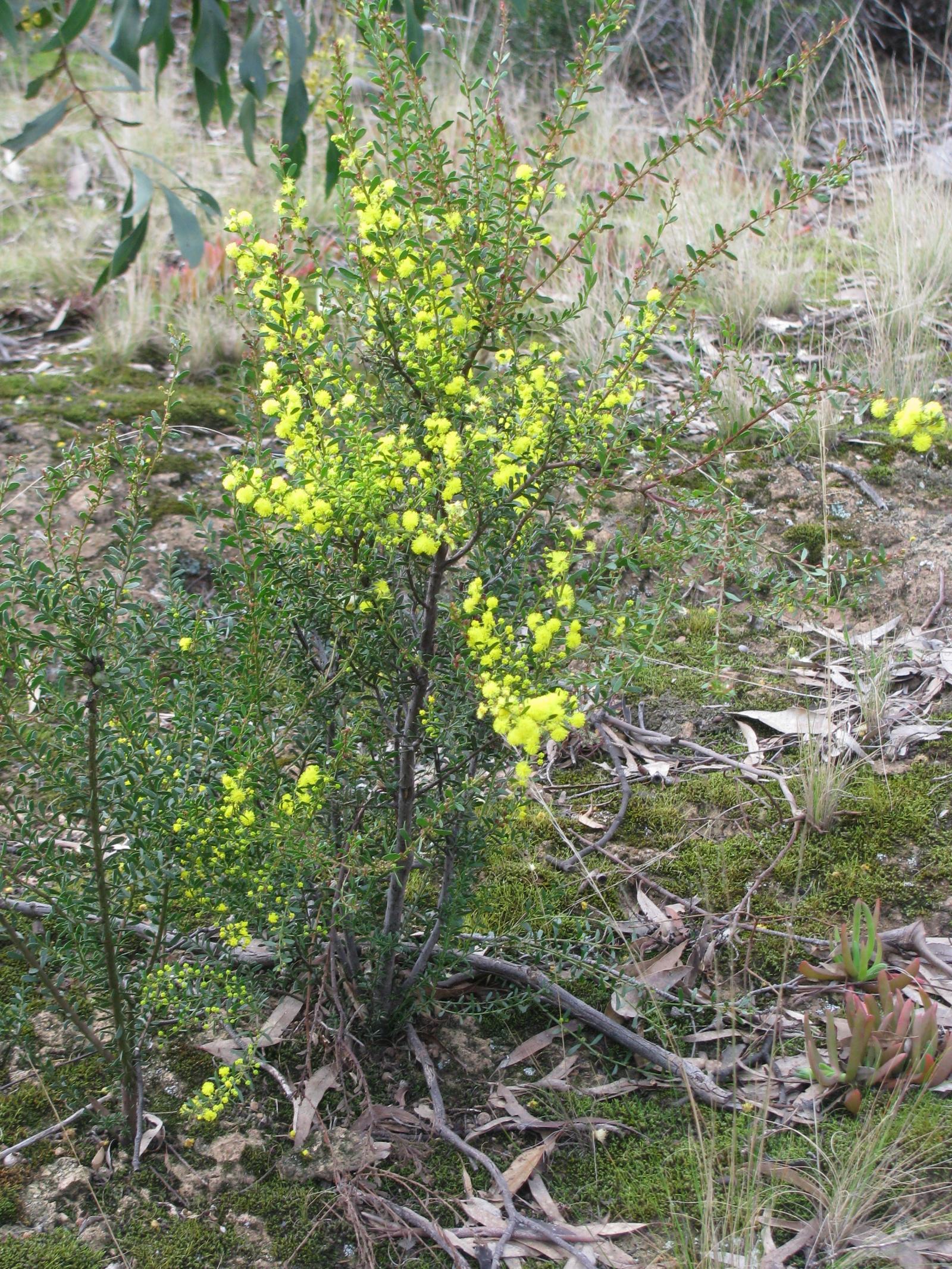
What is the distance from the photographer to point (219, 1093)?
1901 millimetres

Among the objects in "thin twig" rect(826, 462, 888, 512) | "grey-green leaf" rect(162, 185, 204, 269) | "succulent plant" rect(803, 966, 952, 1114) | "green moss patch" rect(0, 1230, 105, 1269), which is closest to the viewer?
"green moss patch" rect(0, 1230, 105, 1269)

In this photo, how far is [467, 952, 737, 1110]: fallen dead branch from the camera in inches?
76.2

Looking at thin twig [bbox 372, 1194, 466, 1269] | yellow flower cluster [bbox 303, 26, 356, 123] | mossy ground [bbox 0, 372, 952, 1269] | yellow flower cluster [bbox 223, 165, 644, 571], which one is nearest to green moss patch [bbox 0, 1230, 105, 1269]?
mossy ground [bbox 0, 372, 952, 1269]

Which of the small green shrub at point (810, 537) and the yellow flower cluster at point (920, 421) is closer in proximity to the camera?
the yellow flower cluster at point (920, 421)

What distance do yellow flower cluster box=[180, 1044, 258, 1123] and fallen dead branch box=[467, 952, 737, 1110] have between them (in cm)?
50

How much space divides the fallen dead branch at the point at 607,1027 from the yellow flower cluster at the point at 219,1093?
0.50 m

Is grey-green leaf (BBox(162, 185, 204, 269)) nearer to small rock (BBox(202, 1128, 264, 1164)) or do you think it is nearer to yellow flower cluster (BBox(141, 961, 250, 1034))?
yellow flower cluster (BBox(141, 961, 250, 1034))

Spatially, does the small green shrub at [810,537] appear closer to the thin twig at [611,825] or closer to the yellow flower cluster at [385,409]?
the thin twig at [611,825]

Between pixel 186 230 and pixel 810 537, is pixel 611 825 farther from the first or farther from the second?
pixel 186 230

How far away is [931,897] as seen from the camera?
234 cm

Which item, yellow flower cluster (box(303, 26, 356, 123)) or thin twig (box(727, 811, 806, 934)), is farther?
yellow flower cluster (box(303, 26, 356, 123))

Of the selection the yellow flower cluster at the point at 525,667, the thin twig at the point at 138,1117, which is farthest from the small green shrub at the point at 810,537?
the thin twig at the point at 138,1117

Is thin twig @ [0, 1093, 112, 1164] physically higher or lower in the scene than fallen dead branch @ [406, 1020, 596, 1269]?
higher

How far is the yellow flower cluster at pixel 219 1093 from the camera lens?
1.70 m
